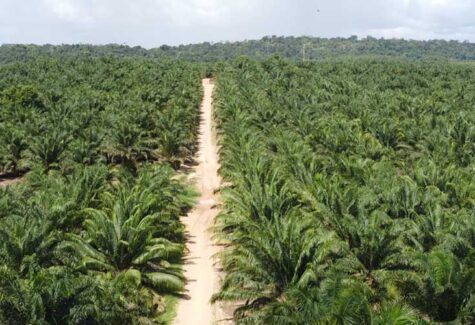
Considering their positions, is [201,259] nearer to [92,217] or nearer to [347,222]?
[92,217]

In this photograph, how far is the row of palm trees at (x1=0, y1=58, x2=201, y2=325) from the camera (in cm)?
1339

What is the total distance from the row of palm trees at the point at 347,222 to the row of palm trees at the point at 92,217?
295 cm

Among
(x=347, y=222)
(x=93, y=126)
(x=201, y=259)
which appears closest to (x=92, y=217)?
(x=201, y=259)

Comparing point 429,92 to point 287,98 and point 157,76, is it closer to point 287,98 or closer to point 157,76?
point 287,98

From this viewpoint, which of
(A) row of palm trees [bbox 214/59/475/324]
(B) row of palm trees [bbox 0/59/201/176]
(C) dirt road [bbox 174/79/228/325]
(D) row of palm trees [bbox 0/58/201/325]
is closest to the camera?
(D) row of palm trees [bbox 0/58/201/325]

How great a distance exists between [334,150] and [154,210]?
44.3ft

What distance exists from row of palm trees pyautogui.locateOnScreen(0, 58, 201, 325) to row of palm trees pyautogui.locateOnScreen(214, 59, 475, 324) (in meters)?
2.95

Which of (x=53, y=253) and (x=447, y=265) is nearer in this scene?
(x=447, y=265)

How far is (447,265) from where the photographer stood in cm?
1388

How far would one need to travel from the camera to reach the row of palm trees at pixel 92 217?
13391 mm

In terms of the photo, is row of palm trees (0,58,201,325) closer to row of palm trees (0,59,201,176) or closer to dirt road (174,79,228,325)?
row of palm trees (0,59,201,176)

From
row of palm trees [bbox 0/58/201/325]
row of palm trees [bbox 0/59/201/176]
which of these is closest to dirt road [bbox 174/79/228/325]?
row of palm trees [bbox 0/58/201/325]

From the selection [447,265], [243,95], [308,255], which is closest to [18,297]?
[308,255]

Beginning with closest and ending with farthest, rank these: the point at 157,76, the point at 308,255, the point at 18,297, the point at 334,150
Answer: the point at 18,297, the point at 308,255, the point at 334,150, the point at 157,76
